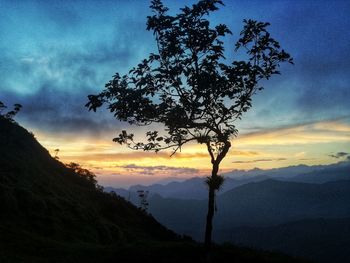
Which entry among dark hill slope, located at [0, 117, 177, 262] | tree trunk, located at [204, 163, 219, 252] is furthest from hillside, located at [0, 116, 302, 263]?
tree trunk, located at [204, 163, 219, 252]

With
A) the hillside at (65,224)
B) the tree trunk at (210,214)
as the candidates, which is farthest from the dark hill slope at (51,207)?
the tree trunk at (210,214)

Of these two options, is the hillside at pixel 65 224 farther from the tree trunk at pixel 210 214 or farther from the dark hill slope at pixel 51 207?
the tree trunk at pixel 210 214

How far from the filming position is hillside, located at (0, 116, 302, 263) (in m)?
27.1

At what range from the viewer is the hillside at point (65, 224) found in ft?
88.8

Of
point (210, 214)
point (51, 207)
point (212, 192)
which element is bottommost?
point (51, 207)

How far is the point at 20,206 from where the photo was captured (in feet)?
137

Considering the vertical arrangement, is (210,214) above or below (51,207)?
above

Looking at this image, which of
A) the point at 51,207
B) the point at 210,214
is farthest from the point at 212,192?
the point at 51,207

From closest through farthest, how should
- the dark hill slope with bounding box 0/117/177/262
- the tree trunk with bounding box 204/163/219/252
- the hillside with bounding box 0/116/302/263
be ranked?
1. the tree trunk with bounding box 204/163/219/252
2. the hillside with bounding box 0/116/302/263
3. the dark hill slope with bounding box 0/117/177/262

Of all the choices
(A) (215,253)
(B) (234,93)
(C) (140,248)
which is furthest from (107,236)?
(B) (234,93)

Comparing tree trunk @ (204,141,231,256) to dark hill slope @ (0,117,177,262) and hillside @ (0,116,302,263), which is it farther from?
dark hill slope @ (0,117,177,262)

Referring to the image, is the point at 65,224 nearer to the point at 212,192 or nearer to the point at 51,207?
the point at 51,207

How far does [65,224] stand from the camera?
42938 mm

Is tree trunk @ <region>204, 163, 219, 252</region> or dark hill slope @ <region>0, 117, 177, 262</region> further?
dark hill slope @ <region>0, 117, 177, 262</region>
